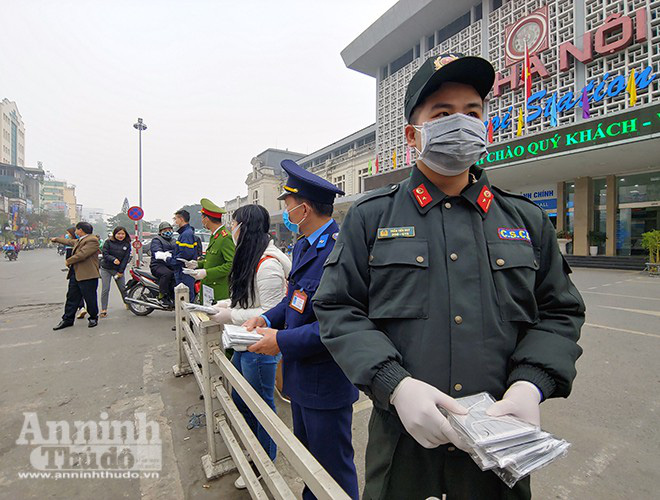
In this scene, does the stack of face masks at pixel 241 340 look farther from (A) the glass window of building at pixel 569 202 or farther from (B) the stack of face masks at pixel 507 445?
(A) the glass window of building at pixel 569 202

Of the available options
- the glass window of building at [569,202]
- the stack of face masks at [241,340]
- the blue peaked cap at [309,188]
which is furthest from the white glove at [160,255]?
the glass window of building at [569,202]

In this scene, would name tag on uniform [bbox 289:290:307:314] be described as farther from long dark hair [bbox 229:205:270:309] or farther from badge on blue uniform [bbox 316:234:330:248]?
long dark hair [bbox 229:205:270:309]

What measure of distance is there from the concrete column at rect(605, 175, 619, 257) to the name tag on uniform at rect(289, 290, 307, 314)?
1685 centimetres

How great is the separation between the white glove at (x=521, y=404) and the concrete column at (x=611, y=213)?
16945 millimetres

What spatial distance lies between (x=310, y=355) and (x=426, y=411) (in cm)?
73

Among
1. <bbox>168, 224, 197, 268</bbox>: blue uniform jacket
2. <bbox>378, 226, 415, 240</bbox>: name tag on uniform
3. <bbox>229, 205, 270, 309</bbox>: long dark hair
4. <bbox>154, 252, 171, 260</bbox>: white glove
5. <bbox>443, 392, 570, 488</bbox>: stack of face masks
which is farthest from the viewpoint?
<bbox>154, 252, 171, 260</bbox>: white glove

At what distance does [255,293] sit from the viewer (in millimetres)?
2186

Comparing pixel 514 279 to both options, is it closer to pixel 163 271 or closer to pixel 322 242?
pixel 322 242

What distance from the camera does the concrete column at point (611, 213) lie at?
13711mm

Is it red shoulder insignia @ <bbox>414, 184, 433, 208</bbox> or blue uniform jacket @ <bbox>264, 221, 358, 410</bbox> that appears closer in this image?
red shoulder insignia @ <bbox>414, 184, 433, 208</bbox>

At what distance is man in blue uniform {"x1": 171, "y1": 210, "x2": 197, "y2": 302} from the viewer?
5.00m

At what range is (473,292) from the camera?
0.93m

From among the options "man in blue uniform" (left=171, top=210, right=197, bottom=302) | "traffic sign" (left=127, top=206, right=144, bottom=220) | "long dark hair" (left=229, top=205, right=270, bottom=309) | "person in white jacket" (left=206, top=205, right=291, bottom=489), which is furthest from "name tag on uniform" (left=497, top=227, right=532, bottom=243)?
"traffic sign" (left=127, top=206, right=144, bottom=220)

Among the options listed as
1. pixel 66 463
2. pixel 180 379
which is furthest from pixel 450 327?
pixel 180 379
